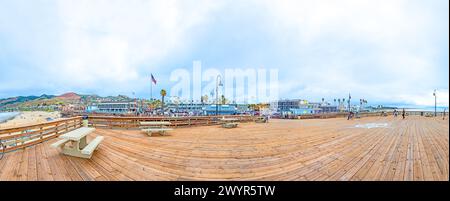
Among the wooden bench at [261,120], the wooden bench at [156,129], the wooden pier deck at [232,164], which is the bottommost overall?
the wooden bench at [261,120]

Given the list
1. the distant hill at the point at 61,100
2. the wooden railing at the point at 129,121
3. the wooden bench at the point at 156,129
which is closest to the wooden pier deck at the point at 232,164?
the wooden bench at the point at 156,129

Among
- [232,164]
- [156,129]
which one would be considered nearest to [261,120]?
[156,129]

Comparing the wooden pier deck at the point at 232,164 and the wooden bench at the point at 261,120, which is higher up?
the wooden pier deck at the point at 232,164

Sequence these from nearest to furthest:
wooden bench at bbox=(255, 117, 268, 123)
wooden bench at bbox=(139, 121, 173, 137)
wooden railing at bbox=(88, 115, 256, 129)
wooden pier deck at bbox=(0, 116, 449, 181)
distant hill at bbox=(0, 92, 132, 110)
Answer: wooden pier deck at bbox=(0, 116, 449, 181), wooden bench at bbox=(139, 121, 173, 137), wooden railing at bbox=(88, 115, 256, 129), wooden bench at bbox=(255, 117, 268, 123), distant hill at bbox=(0, 92, 132, 110)

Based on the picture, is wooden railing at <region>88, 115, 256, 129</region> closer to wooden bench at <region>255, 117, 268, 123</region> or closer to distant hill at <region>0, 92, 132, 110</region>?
wooden bench at <region>255, 117, 268, 123</region>

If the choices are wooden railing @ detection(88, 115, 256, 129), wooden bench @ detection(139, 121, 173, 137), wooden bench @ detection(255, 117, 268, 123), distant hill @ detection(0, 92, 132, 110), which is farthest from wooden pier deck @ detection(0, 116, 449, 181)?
distant hill @ detection(0, 92, 132, 110)

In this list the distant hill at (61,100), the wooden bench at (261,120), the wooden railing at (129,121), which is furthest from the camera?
the distant hill at (61,100)

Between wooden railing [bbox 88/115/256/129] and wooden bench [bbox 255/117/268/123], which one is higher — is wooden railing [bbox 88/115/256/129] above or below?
above

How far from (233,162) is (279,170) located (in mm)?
832

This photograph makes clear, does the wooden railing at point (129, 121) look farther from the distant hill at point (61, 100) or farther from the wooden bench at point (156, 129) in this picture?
the distant hill at point (61, 100)

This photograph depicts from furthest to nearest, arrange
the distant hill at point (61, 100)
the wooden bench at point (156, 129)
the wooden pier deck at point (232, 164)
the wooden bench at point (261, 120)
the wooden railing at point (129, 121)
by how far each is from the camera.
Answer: the distant hill at point (61, 100) → the wooden bench at point (261, 120) → the wooden railing at point (129, 121) → the wooden bench at point (156, 129) → the wooden pier deck at point (232, 164)

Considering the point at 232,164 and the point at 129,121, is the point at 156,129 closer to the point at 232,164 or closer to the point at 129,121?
the point at 129,121
